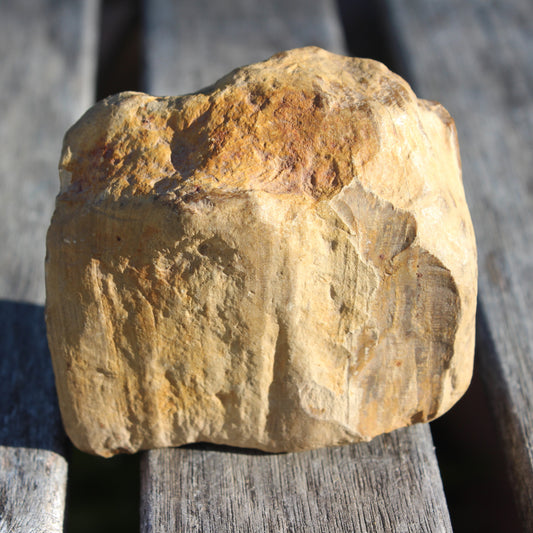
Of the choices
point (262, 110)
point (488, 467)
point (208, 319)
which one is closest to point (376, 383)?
point (208, 319)

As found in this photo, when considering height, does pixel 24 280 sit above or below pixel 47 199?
below

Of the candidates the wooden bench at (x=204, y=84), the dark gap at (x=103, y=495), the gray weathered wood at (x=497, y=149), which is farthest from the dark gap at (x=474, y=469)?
the dark gap at (x=103, y=495)

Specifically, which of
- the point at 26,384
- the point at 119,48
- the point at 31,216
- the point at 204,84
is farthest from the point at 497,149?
the point at 119,48

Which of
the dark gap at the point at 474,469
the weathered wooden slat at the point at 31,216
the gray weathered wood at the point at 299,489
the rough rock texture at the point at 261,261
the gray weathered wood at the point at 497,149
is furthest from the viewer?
the dark gap at the point at 474,469

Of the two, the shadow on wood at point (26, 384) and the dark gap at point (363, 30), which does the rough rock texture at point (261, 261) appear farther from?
the dark gap at point (363, 30)

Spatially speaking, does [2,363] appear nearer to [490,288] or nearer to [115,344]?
[115,344]

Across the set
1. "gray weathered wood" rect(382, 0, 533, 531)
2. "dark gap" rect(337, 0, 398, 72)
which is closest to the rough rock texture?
"gray weathered wood" rect(382, 0, 533, 531)

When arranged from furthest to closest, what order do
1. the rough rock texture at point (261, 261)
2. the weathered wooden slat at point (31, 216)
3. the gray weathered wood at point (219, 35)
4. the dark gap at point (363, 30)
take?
the dark gap at point (363, 30) → the gray weathered wood at point (219, 35) → the weathered wooden slat at point (31, 216) → the rough rock texture at point (261, 261)
